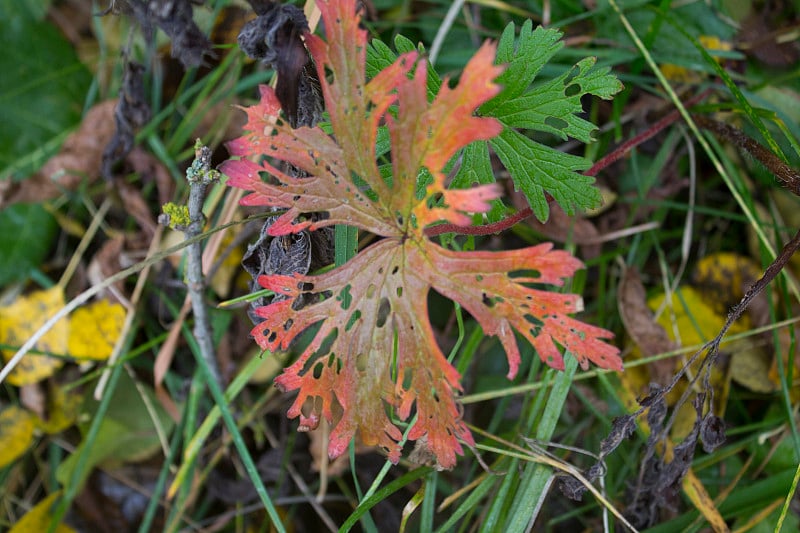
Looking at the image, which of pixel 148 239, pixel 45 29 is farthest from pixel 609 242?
pixel 45 29

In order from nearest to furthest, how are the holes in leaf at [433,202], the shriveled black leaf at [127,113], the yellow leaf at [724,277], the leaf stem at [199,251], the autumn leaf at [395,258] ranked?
the autumn leaf at [395,258], the holes in leaf at [433,202], the leaf stem at [199,251], the shriveled black leaf at [127,113], the yellow leaf at [724,277]

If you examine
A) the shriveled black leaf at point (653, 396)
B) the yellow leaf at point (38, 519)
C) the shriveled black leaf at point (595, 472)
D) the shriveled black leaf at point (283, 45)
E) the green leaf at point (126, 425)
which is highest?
the shriveled black leaf at point (283, 45)

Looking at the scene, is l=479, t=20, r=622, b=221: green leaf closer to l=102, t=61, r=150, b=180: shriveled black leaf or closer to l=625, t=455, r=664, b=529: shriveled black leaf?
l=625, t=455, r=664, b=529: shriveled black leaf

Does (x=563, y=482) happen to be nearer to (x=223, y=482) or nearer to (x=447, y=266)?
(x=447, y=266)

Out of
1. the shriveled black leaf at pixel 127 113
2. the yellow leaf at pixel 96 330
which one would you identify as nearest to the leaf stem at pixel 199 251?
the yellow leaf at pixel 96 330

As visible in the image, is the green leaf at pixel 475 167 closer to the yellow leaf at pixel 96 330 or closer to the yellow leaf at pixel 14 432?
the yellow leaf at pixel 96 330

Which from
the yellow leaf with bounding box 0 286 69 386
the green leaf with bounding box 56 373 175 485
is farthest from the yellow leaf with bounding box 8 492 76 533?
the yellow leaf with bounding box 0 286 69 386
